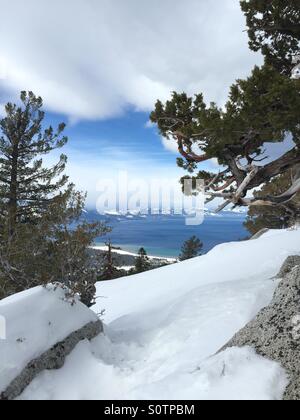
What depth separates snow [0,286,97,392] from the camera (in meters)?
5.21

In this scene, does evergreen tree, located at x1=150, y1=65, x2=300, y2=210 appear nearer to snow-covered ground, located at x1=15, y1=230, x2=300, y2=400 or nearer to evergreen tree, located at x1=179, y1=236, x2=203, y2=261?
snow-covered ground, located at x1=15, y1=230, x2=300, y2=400

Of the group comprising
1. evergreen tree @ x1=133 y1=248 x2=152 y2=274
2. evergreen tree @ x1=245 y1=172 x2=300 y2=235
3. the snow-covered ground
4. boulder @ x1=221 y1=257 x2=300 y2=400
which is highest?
evergreen tree @ x1=245 y1=172 x2=300 y2=235

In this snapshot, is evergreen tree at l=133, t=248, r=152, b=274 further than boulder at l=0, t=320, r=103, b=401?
Yes

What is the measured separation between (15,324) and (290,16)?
10.4 metres

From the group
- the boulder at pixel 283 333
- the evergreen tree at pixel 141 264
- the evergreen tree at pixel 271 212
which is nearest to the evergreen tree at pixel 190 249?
the evergreen tree at pixel 141 264

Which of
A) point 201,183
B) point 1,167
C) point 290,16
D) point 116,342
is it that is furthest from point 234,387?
point 1,167

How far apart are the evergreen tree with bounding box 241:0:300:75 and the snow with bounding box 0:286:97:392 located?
9118 millimetres

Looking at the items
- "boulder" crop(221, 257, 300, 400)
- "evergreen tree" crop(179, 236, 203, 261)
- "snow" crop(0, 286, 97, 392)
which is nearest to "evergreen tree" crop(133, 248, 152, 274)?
"evergreen tree" crop(179, 236, 203, 261)

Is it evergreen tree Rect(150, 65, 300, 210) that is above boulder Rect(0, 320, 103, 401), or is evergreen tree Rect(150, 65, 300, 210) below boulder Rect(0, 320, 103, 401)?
above

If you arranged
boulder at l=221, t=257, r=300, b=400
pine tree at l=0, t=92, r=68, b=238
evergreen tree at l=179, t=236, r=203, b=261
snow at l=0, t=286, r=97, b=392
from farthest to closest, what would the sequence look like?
evergreen tree at l=179, t=236, r=203, b=261 → pine tree at l=0, t=92, r=68, b=238 → snow at l=0, t=286, r=97, b=392 → boulder at l=221, t=257, r=300, b=400

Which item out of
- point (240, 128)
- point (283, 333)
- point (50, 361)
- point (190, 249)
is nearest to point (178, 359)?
point (283, 333)

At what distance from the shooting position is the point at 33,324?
19.5ft

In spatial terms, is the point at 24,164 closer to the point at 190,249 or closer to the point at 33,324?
the point at 33,324
